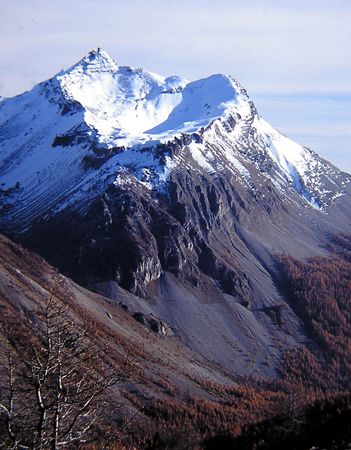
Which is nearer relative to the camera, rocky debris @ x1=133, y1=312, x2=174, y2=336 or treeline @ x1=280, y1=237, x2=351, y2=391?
rocky debris @ x1=133, y1=312, x2=174, y2=336

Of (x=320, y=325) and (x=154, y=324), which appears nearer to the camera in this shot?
(x=154, y=324)

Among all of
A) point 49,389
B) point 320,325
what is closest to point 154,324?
point 320,325

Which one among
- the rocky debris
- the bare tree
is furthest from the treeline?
the bare tree

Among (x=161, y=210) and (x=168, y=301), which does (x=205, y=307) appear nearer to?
(x=168, y=301)

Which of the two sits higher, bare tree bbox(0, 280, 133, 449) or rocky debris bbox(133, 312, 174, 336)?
bare tree bbox(0, 280, 133, 449)

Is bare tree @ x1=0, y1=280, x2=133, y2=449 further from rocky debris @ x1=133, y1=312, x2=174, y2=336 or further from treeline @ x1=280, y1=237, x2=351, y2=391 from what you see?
treeline @ x1=280, y1=237, x2=351, y2=391

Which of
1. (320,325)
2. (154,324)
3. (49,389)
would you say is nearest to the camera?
(49,389)

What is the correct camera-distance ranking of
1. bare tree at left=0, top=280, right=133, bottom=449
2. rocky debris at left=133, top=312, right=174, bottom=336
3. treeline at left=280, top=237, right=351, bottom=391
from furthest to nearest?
1. treeline at left=280, top=237, right=351, bottom=391
2. rocky debris at left=133, top=312, right=174, bottom=336
3. bare tree at left=0, top=280, right=133, bottom=449

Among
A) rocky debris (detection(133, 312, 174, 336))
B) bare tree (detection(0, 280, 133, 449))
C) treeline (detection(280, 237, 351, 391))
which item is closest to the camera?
bare tree (detection(0, 280, 133, 449))

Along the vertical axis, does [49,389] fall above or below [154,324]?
above

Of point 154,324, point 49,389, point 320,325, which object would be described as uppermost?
point 49,389

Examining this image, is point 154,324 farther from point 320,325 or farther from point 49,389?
point 49,389

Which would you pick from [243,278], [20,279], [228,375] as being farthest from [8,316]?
[243,278]
